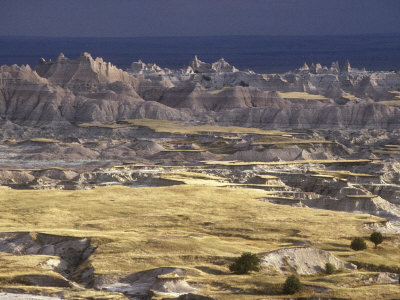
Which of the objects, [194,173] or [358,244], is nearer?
[358,244]

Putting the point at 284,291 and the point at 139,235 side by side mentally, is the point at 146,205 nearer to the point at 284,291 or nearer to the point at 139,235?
the point at 139,235

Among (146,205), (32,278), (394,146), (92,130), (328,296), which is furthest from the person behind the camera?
(92,130)

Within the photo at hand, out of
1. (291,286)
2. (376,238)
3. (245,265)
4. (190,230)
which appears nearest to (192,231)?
(190,230)

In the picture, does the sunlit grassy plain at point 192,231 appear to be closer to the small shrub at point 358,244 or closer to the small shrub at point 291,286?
the small shrub at point 291,286

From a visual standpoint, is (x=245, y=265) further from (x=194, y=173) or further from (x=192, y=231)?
(x=194, y=173)

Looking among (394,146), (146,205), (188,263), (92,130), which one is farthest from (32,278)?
(92,130)

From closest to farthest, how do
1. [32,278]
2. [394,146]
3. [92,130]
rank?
[32,278]
[394,146]
[92,130]

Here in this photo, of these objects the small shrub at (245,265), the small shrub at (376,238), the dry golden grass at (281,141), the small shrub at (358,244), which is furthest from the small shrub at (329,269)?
the dry golden grass at (281,141)
